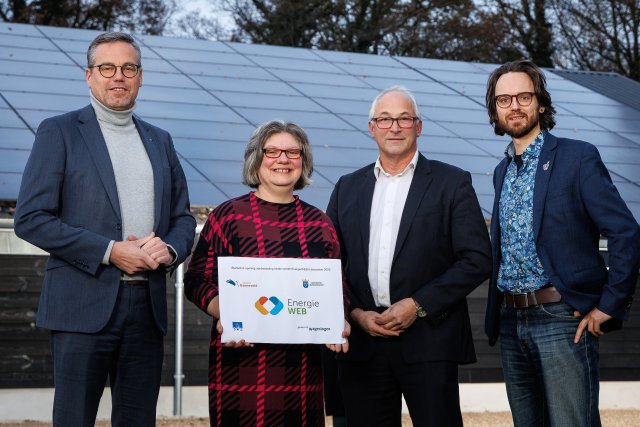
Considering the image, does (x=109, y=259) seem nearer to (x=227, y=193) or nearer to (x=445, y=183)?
(x=445, y=183)

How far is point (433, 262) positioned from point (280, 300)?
0.75 m

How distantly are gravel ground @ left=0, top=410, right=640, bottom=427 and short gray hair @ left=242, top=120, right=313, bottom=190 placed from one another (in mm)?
3881

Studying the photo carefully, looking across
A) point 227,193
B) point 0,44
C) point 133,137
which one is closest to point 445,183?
point 133,137

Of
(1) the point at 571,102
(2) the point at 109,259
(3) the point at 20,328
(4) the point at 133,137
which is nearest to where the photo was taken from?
(2) the point at 109,259

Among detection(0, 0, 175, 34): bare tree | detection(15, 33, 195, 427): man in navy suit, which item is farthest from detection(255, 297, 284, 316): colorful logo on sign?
detection(0, 0, 175, 34): bare tree

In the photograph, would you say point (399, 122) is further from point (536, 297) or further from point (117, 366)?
point (117, 366)

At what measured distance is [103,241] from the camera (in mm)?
4051

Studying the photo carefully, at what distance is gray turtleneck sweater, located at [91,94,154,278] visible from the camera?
422 centimetres

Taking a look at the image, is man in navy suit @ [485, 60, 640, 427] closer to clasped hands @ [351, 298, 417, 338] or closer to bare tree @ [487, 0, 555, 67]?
clasped hands @ [351, 298, 417, 338]

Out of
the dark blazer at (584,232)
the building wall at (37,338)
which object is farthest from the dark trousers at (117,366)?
the building wall at (37,338)

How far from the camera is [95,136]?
423 centimetres

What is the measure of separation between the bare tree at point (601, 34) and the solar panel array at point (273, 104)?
15982 mm

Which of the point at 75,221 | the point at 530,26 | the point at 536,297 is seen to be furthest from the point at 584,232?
the point at 530,26

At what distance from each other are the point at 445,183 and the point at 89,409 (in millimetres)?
1735
